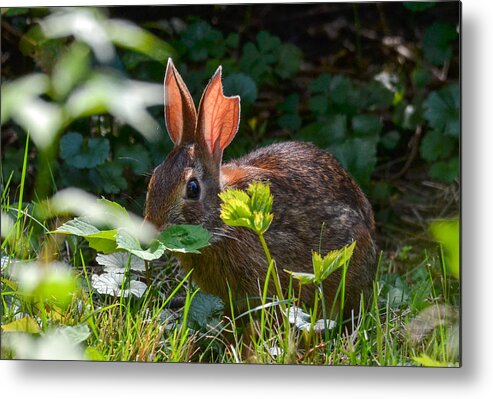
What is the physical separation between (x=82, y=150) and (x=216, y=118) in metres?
0.49

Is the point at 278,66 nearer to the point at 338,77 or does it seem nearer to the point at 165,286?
the point at 338,77

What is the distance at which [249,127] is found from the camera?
11.8 feet

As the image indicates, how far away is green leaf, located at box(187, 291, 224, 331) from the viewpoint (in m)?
3.05

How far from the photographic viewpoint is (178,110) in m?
3.09

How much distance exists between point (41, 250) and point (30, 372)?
1.11 ft

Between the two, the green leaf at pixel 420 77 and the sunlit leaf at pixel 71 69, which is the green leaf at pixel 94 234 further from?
the green leaf at pixel 420 77

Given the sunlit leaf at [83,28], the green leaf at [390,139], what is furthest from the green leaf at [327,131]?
the sunlit leaf at [83,28]

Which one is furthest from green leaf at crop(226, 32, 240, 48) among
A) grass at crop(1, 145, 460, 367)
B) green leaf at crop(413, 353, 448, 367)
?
green leaf at crop(413, 353, 448, 367)

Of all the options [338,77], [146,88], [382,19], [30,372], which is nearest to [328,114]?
[338,77]

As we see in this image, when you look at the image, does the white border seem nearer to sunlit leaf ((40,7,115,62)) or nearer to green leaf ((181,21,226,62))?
green leaf ((181,21,226,62))

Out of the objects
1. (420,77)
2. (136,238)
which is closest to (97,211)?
(136,238)

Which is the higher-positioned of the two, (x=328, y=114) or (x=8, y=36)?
(x=8, y=36)

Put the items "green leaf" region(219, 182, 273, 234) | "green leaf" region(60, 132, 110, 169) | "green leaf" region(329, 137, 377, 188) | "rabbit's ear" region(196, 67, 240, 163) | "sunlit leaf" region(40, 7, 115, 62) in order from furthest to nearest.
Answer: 1. "green leaf" region(329, 137, 377, 188)
2. "green leaf" region(60, 132, 110, 169)
3. "sunlit leaf" region(40, 7, 115, 62)
4. "rabbit's ear" region(196, 67, 240, 163)
5. "green leaf" region(219, 182, 273, 234)

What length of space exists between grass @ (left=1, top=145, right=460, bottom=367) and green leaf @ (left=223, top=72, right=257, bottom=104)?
22.5 inches
